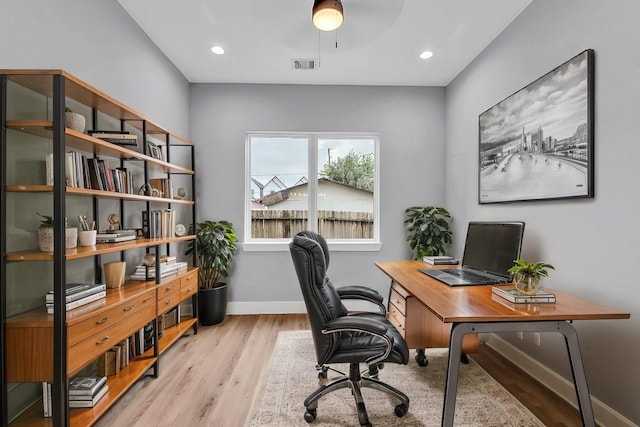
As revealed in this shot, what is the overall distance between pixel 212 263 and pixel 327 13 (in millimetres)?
2712

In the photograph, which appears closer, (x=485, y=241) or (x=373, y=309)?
(x=485, y=241)

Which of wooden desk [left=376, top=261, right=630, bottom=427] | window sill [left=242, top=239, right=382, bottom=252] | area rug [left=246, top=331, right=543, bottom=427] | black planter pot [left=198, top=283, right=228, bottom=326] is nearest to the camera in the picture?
wooden desk [left=376, top=261, right=630, bottom=427]

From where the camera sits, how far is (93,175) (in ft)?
6.40

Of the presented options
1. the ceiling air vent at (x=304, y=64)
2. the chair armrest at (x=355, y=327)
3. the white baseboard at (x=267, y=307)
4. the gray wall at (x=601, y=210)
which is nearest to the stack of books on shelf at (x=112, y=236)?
the chair armrest at (x=355, y=327)

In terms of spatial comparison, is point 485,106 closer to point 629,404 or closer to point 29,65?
point 629,404

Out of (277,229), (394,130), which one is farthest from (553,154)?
(277,229)

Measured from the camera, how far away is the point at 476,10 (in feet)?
8.14

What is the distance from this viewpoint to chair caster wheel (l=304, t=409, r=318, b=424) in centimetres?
183

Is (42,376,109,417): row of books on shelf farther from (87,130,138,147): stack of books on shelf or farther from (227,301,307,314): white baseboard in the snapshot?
(227,301,307,314): white baseboard

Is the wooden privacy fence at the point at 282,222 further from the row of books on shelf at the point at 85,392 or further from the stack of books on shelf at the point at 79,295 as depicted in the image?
the row of books on shelf at the point at 85,392

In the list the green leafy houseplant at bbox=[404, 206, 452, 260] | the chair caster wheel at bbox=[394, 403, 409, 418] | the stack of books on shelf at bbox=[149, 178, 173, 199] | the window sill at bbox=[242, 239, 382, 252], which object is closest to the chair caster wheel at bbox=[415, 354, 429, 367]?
the chair caster wheel at bbox=[394, 403, 409, 418]

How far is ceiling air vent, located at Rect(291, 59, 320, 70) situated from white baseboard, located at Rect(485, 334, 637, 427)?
3.23 m

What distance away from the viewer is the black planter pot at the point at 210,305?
3439mm

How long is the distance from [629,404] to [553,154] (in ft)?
4.94
